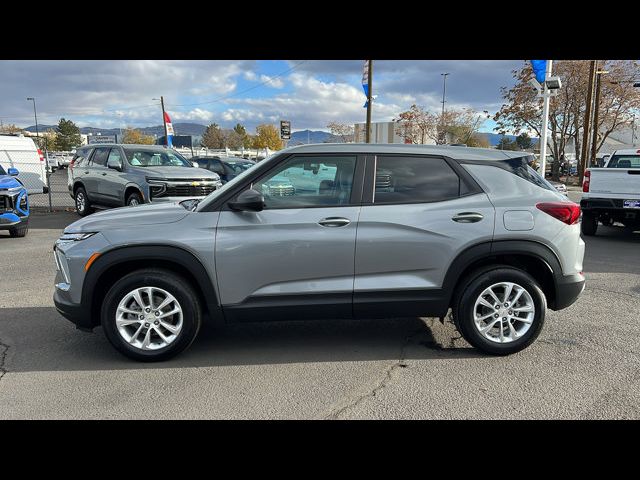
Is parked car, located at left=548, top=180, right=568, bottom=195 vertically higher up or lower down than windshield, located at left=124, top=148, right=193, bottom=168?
lower down

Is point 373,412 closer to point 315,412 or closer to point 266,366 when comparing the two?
point 315,412

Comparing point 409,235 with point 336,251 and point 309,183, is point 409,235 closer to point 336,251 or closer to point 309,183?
point 336,251

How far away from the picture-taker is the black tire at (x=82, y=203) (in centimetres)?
1341

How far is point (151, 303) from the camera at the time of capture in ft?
12.9

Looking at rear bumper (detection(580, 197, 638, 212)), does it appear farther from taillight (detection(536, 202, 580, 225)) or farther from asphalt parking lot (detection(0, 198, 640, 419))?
taillight (detection(536, 202, 580, 225))

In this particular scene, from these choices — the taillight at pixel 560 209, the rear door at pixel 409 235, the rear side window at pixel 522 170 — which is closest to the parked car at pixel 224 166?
the rear door at pixel 409 235

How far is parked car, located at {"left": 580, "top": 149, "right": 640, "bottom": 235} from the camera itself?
9.60 meters

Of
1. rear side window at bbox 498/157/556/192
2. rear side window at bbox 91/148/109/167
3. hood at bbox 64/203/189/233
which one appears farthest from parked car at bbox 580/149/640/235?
rear side window at bbox 91/148/109/167

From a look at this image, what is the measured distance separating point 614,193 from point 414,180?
25.4ft

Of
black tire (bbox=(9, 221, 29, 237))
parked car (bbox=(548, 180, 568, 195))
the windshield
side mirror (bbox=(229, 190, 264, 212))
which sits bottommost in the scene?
black tire (bbox=(9, 221, 29, 237))

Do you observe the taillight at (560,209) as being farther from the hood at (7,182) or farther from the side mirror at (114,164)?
the side mirror at (114,164)

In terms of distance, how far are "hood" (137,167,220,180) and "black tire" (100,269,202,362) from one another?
25.2 feet

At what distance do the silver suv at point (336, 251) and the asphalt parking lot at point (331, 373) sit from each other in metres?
0.34
